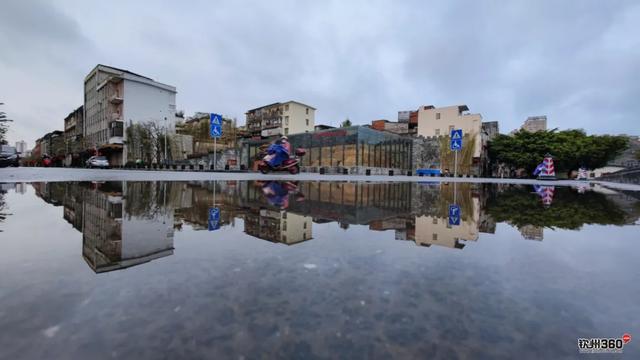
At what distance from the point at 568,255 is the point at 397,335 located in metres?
2.22

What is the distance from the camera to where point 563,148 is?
38312mm

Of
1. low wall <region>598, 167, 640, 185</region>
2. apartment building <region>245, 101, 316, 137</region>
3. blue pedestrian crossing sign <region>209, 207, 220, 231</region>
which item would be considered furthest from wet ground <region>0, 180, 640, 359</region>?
apartment building <region>245, 101, 316, 137</region>

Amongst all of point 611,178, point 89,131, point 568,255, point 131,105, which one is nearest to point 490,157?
point 611,178

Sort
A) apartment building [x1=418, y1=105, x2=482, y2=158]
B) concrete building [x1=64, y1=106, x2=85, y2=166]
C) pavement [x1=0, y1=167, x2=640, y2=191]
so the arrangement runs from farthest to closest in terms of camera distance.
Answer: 1. concrete building [x1=64, y1=106, x2=85, y2=166]
2. apartment building [x1=418, y1=105, x2=482, y2=158]
3. pavement [x1=0, y1=167, x2=640, y2=191]

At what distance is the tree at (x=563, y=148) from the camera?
3894cm

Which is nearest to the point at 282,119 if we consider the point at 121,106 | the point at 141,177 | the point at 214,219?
the point at 121,106

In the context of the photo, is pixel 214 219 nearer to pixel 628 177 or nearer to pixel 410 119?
pixel 628 177

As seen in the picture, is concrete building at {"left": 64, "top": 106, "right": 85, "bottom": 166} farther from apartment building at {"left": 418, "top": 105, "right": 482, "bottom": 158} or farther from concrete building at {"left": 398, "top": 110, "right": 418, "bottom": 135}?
apartment building at {"left": 418, "top": 105, "right": 482, "bottom": 158}

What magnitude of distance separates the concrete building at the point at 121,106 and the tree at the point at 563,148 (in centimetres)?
5307

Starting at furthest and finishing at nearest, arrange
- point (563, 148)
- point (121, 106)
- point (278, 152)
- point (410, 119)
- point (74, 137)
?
point (74, 137) < point (410, 119) < point (121, 106) < point (563, 148) < point (278, 152)

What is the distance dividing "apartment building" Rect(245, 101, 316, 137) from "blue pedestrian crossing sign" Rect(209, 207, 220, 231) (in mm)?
51129

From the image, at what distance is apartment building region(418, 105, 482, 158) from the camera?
140 feet

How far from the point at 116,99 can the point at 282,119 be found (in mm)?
26640

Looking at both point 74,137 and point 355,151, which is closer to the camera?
point 355,151
